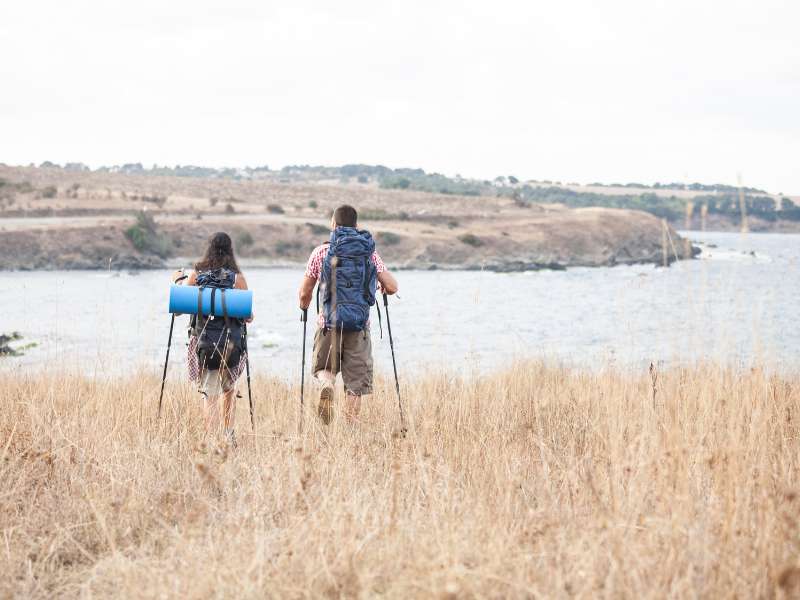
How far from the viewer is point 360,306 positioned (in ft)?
25.0

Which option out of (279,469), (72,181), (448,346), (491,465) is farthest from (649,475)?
(72,181)

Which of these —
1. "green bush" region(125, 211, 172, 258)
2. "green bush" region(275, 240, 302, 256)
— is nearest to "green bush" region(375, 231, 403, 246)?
"green bush" region(275, 240, 302, 256)

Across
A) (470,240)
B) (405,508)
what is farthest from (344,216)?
(470,240)

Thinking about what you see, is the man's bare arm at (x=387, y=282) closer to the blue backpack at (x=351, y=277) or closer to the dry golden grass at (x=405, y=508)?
the blue backpack at (x=351, y=277)

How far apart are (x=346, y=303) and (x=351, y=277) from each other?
0.69 ft

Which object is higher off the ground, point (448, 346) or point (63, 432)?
point (63, 432)

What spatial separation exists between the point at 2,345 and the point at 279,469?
1819cm

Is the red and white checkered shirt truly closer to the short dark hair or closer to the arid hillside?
the short dark hair

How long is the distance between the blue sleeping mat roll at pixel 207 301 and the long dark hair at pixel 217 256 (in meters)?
0.33

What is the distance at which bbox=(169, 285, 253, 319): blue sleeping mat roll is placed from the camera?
730 centimetres

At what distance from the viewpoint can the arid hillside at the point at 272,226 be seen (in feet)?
170

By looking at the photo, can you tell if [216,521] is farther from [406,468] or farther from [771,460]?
[771,460]

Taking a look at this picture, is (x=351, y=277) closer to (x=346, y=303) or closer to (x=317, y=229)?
(x=346, y=303)

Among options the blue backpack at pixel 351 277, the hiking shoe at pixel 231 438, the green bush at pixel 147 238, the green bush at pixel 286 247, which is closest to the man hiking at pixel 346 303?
the blue backpack at pixel 351 277
